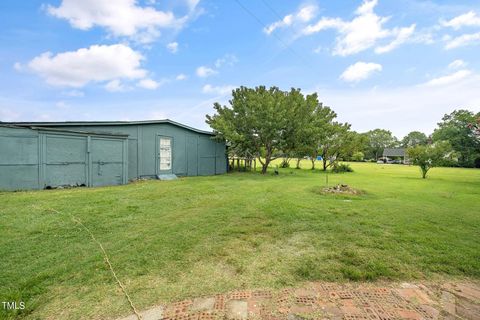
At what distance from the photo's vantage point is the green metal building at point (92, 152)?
7.44m

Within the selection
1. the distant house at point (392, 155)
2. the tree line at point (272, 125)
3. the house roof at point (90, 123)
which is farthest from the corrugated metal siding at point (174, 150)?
the distant house at point (392, 155)

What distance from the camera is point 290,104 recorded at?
14.6 meters

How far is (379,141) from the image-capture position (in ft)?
221

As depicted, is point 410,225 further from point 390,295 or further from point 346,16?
point 346,16

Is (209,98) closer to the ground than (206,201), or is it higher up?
higher up

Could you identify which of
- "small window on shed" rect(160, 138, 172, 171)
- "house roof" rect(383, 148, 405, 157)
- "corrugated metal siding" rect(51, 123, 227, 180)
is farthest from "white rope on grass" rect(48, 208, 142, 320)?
"house roof" rect(383, 148, 405, 157)

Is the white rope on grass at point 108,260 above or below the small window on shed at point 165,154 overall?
below

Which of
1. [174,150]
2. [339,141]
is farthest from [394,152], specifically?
[174,150]

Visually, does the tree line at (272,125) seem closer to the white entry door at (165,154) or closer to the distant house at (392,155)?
the white entry door at (165,154)

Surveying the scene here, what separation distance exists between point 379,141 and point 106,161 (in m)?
74.5

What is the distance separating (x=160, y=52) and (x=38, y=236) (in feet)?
35.1

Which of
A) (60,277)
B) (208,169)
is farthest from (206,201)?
(208,169)

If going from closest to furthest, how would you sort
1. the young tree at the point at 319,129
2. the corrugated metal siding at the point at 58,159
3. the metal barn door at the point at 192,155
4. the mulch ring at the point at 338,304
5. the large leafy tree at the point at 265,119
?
the mulch ring at the point at 338,304
the corrugated metal siding at the point at 58,159
the metal barn door at the point at 192,155
the large leafy tree at the point at 265,119
the young tree at the point at 319,129

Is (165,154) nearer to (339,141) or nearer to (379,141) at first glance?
(339,141)
